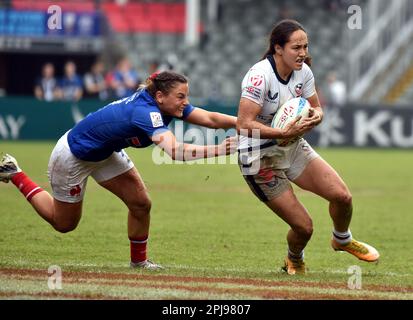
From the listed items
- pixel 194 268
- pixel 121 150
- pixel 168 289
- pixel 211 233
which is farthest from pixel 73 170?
pixel 211 233

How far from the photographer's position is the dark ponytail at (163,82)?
29.3 ft

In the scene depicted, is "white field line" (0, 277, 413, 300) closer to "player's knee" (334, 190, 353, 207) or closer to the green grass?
the green grass

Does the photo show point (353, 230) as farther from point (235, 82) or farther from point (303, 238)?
point (235, 82)

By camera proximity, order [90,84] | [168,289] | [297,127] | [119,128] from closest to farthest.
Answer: [168,289] < [297,127] < [119,128] < [90,84]

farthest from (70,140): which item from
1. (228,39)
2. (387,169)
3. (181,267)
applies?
(228,39)

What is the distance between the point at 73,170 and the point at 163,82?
1.21m

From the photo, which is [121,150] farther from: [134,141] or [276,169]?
[276,169]

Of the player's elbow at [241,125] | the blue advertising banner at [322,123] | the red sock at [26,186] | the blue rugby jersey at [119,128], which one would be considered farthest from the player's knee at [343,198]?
the blue advertising banner at [322,123]

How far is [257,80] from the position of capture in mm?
8953

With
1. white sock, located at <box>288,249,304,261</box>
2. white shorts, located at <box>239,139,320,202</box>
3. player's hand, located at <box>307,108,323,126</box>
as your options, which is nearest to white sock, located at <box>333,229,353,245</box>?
white sock, located at <box>288,249,304,261</box>

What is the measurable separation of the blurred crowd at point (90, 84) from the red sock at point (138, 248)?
1914cm

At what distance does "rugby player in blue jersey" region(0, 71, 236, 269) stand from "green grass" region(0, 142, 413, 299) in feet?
1.69

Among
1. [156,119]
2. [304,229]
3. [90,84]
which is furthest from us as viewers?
[90,84]

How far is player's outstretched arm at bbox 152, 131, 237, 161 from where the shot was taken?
847 centimetres
